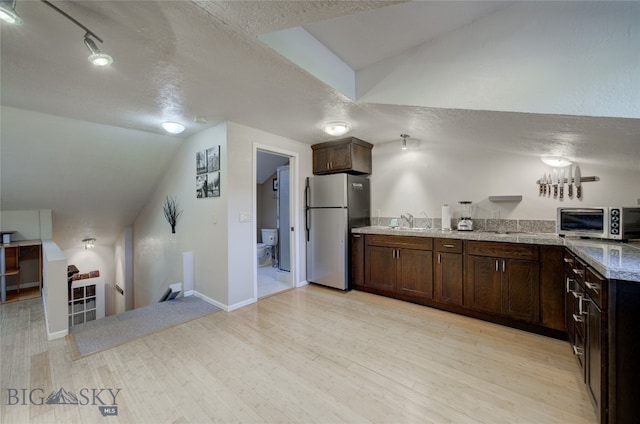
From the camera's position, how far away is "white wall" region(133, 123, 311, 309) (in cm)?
315

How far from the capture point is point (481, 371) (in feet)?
6.45

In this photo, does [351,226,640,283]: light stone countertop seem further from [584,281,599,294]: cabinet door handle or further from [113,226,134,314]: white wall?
[113,226,134,314]: white wall

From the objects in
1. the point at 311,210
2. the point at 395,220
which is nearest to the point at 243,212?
the point at 311,210

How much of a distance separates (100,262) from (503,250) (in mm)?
7684

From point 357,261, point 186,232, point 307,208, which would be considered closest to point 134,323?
point 186,232

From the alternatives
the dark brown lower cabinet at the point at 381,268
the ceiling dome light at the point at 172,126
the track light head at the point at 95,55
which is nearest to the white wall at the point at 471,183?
the dark brown lower cabinet at the point at 381,268

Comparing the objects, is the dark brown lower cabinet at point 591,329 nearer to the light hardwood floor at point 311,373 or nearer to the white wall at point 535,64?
the light hardwood floor at point 311,373

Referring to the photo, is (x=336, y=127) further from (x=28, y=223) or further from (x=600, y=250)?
(x=28, y=223)

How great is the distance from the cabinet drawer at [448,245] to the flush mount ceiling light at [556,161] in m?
1.32

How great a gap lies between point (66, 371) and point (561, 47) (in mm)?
4202

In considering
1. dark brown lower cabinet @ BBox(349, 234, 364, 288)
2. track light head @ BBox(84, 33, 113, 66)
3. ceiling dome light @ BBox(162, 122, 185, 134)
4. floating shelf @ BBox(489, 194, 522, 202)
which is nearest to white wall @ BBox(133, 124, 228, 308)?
ceiling dome light @ BBox(162, 122, 185, 134)

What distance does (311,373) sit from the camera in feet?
6.42

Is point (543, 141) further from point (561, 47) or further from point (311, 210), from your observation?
point (311, 210)

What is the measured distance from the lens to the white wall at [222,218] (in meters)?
3.15
